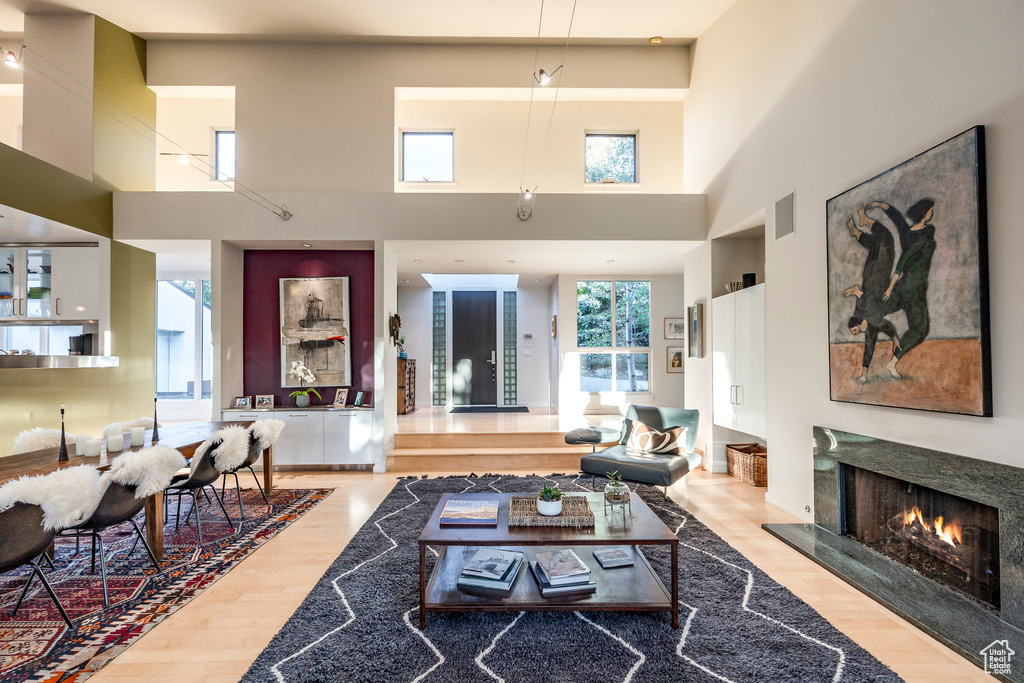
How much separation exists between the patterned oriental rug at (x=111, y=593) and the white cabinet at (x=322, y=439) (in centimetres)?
142

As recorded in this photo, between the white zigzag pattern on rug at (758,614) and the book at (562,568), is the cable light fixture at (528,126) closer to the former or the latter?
the book at (562,568)

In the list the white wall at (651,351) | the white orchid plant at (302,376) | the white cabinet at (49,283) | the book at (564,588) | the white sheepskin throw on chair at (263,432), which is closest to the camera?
the book at (564,588)

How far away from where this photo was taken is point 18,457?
3121 millimetres

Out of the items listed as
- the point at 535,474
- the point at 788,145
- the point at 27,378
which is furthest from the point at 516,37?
the point at 27,378

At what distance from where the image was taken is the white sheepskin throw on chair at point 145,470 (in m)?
2.72

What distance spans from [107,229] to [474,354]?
5.89 metres

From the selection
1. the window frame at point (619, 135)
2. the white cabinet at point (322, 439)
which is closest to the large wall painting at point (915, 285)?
the window frame at point (619, 135)

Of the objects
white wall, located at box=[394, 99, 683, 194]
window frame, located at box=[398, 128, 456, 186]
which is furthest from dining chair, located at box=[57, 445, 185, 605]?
white wall, located at box=[394, 99, 683, 194]

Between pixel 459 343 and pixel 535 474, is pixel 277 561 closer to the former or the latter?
pixel 535 474

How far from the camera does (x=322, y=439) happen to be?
5648 millimetres

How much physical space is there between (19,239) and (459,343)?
6271 millimetres

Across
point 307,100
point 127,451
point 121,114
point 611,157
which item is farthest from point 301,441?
point 611,157

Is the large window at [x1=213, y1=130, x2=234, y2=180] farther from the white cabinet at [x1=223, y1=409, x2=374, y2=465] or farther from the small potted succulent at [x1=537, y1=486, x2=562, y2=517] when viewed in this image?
the small potted succulent at [x1=537, y1=486, x2=562, y2=517]

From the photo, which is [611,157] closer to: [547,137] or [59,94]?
[547,137]
